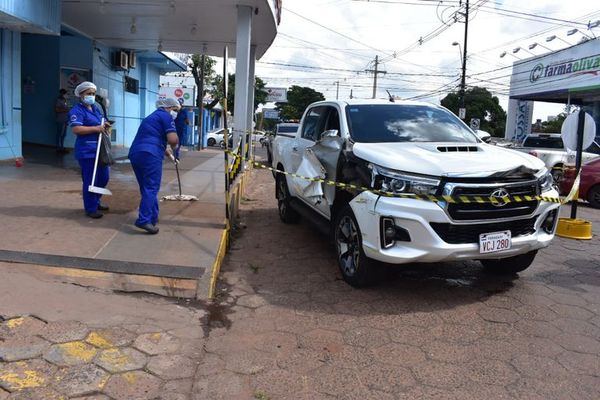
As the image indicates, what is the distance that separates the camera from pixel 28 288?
4230mm

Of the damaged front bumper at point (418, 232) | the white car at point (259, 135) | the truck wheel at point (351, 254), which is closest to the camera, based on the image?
the damaged front bumper at point (418, 232)

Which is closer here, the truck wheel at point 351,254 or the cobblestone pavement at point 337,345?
the cobblestone pavement at point 337,345

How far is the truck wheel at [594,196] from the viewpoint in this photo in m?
11.8

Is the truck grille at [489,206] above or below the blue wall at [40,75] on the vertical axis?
below

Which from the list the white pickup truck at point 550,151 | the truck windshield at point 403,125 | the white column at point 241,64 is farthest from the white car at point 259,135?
the white pickup truck at point 550,151

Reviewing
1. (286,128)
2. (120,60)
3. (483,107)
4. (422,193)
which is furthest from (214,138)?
(483,107)

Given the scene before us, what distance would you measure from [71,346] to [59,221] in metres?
3.12

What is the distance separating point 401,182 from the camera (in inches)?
173

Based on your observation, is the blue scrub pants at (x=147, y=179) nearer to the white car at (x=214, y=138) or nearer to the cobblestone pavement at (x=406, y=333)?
the cobblestone pavement at (x=406, y=333)

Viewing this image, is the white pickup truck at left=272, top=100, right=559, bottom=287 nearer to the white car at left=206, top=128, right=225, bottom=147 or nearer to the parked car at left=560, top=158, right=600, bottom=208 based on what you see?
the parked car at left=560, top=158, right=600, bottom=208

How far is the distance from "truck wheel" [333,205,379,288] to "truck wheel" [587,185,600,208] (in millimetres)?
9076

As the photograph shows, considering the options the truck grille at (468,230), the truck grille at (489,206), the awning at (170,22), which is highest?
the awning at (170,22)

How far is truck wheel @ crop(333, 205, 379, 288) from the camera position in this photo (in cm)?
473

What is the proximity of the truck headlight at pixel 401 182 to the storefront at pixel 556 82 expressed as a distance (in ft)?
71.9
